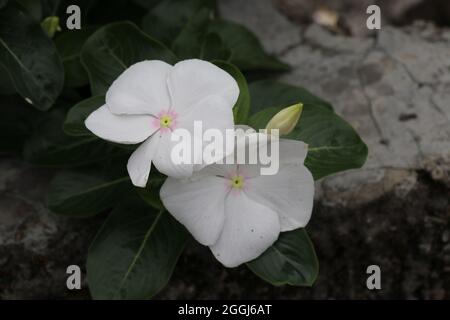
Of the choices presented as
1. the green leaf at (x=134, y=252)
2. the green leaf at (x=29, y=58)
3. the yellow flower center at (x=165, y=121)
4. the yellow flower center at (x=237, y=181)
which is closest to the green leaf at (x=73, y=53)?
Result: the green leaf at (x=29, y=58)

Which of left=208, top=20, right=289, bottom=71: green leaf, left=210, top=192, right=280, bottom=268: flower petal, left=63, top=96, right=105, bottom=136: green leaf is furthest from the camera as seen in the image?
left=208, top=20, right=289, bottom=71: green leaf

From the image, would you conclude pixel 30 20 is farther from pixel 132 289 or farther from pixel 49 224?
pixel 132 289

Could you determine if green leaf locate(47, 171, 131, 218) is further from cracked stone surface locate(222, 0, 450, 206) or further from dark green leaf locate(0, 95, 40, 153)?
cracked stone surface locate(222, 0, 450, 206)

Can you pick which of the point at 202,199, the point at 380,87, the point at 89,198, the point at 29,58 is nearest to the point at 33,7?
the point at 29,58

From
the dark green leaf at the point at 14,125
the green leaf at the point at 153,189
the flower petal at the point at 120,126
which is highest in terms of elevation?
the flower petal at the point at 120,126

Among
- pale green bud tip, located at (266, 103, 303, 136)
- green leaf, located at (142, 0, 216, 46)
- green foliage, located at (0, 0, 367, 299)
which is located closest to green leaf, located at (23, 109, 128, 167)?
green foliage, located at (0, 0, 367, 299)

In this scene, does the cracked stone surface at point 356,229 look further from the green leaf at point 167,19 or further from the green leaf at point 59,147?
the green leaf at point 167,19
